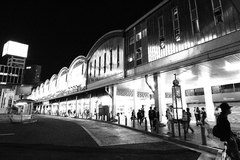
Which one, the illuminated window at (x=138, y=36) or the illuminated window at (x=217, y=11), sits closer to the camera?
the illuminated window at (x=217, y=11)

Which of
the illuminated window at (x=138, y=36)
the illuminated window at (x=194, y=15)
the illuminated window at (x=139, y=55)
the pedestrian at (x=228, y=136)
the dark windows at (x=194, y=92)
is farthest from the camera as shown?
the dark windows at (x=194, y=92)

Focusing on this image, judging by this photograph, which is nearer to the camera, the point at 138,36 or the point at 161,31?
the point at 161,31

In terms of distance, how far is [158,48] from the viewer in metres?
14.0

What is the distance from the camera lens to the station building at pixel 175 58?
32.0 ft

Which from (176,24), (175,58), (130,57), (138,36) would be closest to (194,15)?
(176,24)

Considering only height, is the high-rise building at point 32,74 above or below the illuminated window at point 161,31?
above

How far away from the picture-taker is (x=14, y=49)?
344ft

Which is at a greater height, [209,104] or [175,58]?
[175,58]

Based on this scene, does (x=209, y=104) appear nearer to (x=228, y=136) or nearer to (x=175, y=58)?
(x=175, y=58)

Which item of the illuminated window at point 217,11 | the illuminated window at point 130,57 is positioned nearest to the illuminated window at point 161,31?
the illuminated window at point 217,11

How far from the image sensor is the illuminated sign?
10194cm

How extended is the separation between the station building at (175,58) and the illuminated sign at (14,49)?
10352 cm

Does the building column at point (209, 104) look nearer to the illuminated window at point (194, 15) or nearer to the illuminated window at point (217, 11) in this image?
the illuminated window at point (194, 15)

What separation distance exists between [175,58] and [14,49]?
12347cm
